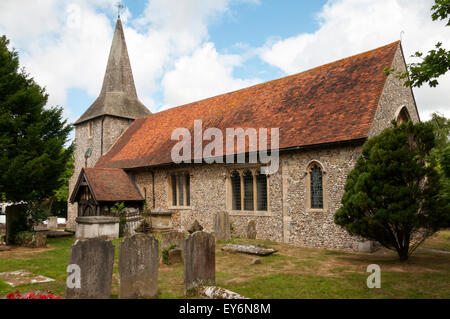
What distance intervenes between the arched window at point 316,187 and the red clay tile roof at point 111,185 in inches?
396

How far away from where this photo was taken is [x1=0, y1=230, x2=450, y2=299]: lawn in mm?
6602

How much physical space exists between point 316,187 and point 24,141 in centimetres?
1219

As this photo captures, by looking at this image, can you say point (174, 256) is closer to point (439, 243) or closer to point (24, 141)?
point (24, 141)

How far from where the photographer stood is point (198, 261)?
22.4 feet

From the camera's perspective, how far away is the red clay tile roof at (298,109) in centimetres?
1210

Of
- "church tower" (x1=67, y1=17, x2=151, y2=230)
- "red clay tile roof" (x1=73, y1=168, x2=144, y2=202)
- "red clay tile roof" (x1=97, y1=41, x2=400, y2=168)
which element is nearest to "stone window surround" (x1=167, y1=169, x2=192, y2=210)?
"red clay tile roof" (x1=97, y1=41, x2=400, y2=168)

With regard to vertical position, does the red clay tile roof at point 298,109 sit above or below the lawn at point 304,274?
above

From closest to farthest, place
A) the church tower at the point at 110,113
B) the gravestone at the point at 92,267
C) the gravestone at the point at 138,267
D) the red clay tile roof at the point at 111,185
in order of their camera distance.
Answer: the gravestone at the point at 92,267 < the gravestone at the point at 138,267 < the red clay tile roof at the point at 111,185 < the church tower at the point at 110,113

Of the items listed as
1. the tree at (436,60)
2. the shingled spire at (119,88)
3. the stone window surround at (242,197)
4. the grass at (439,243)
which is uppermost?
the shingled spire at (119,88)

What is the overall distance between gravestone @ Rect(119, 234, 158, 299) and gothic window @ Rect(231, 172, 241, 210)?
8487 millimetres

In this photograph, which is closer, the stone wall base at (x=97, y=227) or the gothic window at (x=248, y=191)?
the gothic window at (x=248, y=191)

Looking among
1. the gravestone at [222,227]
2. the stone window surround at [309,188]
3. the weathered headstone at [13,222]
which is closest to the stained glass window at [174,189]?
the gravestone at [222,227]

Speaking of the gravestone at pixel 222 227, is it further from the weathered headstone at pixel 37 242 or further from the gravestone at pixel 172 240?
the weathered headstone at pixel 37 242
